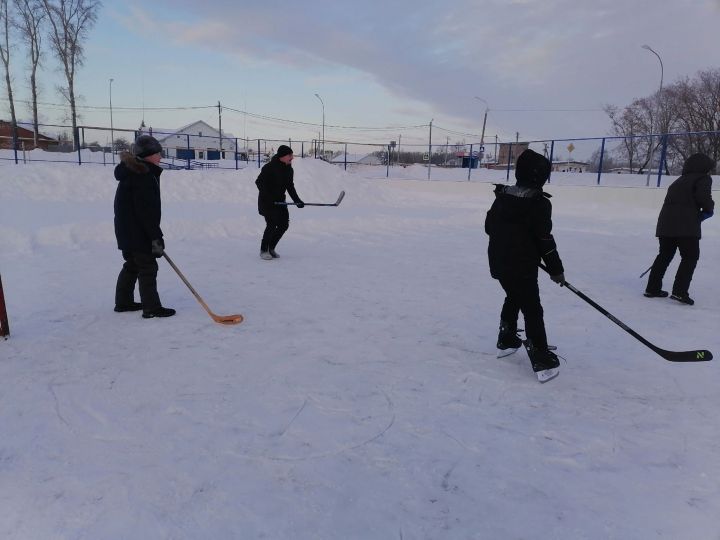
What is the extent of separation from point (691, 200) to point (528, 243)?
325 cm

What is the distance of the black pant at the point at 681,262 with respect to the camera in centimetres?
524

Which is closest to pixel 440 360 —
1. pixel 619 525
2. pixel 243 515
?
pixel 619 525

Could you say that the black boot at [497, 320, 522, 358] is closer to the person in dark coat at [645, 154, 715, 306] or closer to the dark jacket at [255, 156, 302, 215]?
the person in dark coat at [645, 154, 715, 306]

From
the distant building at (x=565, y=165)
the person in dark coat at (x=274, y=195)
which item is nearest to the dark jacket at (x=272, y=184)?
the person in dark coat at (x=274, y=195)

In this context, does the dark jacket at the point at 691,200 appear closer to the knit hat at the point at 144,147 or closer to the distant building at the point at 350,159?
the knit hat at the point at 144,147

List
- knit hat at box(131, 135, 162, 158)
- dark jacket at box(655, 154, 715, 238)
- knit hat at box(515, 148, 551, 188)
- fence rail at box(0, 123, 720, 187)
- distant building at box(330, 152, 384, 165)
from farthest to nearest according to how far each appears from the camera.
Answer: distant building at box(330, 152, 384, 165) < fence rail at box(0, 123, 720, 187) < dark jacket at box(655, 154, 715, 238) < knit hat at box(131, 135, 162, 158) < knit hat at box(515, 148, 551, 188)

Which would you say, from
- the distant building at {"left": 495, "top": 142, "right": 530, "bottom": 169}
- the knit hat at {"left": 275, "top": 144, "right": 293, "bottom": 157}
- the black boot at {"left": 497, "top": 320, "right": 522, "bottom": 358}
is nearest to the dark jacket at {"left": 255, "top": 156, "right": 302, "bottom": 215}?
the knit hat at {"left": 275, "top": 144, "right": 293, "bottom": 157}

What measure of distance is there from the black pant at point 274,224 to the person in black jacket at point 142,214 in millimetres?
2741

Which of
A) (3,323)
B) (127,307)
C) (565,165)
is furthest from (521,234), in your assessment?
(565,165)

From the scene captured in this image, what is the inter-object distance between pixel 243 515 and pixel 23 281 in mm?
4868

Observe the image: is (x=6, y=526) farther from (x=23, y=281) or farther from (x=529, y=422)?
(x=23, y=281)

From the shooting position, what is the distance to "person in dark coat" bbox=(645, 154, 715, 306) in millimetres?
5168

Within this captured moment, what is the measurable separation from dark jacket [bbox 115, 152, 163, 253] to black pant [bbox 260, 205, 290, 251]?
2.85m

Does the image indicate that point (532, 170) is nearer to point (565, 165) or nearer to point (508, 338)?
point (508, 338)
